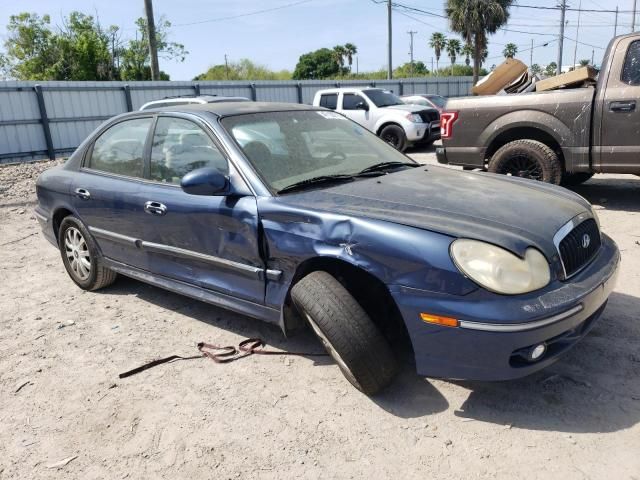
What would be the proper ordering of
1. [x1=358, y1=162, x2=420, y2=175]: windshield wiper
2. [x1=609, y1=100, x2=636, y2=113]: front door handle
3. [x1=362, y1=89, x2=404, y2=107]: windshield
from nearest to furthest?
[x1=358, y1=162, x2=420, y2=175]: windshield wiper → [x1=609, y1=100, x2=636, y2=113]: front door handle → [x1=362, y1=89, x2=404, y2=107]: windshield

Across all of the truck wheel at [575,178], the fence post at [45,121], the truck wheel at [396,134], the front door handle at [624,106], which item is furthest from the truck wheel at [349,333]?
the fence post at [45,121]

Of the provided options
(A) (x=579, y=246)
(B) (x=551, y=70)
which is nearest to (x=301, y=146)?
(A) (x=579, y=246)

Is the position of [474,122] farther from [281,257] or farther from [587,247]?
[281,257]

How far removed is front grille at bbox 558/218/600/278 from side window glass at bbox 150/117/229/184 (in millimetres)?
1997

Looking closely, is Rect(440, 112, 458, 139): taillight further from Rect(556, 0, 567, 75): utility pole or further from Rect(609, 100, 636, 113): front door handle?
Rect(556, 0, 567, 75): utility pole

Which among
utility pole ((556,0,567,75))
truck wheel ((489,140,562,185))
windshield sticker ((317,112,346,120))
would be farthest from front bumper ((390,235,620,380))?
utility pole ((556,0,567,75))

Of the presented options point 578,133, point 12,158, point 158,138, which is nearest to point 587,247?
point 158,138

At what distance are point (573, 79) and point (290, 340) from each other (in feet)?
16.2

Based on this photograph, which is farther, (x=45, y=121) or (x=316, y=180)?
(x=45, y=121)

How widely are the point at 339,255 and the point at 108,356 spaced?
1.83 meters

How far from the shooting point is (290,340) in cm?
362

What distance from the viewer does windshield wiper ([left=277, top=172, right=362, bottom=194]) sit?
3.17 m

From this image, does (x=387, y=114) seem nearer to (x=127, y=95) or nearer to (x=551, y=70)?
(x=127, y=95)

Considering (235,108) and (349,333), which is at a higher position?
(235,108)
